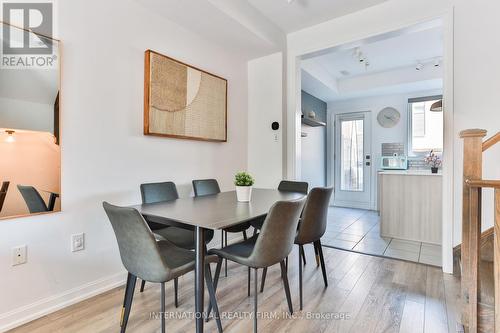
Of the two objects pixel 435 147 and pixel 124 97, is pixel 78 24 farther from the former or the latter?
pixel 435 147

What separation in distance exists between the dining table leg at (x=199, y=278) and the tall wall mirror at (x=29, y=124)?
125 cm

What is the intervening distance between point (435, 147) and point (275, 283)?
180 inches

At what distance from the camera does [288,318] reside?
1793mm

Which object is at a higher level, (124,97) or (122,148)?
(124,97)

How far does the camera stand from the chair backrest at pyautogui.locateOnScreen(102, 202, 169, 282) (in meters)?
1.28

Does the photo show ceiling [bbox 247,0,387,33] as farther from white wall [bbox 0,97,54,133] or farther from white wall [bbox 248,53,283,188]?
white wall [bbox 0,97,54,133]

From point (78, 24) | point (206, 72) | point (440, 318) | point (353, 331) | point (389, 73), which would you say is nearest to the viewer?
point (353, 331)

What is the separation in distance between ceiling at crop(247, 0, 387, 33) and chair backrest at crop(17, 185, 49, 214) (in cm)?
273

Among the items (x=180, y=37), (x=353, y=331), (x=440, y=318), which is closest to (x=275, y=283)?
(x=353, y=331)

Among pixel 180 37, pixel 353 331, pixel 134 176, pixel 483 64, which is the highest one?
pixel 180 37

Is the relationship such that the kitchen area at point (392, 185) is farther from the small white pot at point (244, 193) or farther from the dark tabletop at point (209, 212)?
the dark tabletop at point (209, 212)

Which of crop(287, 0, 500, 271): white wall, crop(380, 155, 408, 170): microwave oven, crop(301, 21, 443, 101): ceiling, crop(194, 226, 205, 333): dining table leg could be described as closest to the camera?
crop(194, 226, 205, 333): dining table leg

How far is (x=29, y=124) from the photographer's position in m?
1.77

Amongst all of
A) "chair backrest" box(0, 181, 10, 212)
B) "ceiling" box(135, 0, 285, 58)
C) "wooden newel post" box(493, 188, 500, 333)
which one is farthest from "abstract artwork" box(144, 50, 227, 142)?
"wooden newel post" box(493, 188, 500, 333)
